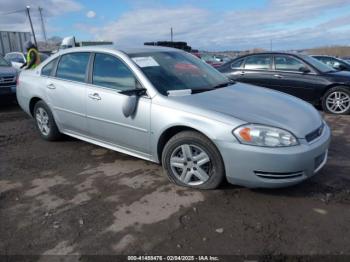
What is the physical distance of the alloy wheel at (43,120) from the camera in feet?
17.4

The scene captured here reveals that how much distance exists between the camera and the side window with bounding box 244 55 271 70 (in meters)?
8.38

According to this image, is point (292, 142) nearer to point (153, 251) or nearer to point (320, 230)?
point (320, 230)

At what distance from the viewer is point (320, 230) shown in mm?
2854

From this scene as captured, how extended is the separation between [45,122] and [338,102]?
20.1ft

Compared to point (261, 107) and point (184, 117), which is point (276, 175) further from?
point (184, 117)

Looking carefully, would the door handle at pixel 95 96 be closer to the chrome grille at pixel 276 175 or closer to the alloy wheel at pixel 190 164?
the alloy wheel at pixel 190 164

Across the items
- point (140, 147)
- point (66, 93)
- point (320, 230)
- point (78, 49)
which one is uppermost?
point (78, 49)

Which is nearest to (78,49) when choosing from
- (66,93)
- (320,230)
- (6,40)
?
(66,93)

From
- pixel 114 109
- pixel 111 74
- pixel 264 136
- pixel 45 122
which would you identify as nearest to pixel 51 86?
pixel 45 122

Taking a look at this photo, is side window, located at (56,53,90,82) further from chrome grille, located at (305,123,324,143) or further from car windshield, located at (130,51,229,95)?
chrome grille, located at (305,123,324,143)

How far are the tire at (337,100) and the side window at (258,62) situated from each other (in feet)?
5.35

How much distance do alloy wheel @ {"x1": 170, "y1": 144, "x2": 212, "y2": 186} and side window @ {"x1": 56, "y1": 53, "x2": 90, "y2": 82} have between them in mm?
1830

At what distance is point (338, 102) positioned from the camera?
293 inches

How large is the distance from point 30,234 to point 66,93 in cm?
233
